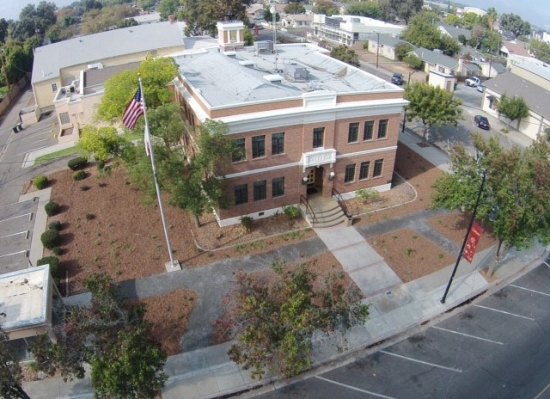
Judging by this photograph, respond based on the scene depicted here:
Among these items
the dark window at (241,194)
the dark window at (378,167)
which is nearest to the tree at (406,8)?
the dark window at (378,167)

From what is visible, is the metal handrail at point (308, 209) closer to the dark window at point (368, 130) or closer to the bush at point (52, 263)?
the dark window at point (368, 130)

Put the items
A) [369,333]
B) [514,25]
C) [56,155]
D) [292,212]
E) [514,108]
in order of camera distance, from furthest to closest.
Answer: [514,25]
[514,108]
[56,155]
[292,212]
[369,333]

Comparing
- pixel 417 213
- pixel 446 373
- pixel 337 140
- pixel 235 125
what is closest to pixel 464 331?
pixel 446 373

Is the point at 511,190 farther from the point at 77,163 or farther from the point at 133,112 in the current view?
the point at 77,163

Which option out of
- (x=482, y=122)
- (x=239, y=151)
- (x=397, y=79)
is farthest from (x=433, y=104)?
(x=397, y=79)

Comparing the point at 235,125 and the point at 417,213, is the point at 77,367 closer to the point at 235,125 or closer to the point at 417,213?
the point at 235,125

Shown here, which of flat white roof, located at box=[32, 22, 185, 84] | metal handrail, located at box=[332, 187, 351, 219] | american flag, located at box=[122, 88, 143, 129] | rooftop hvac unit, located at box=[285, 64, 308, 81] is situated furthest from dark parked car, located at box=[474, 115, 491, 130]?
flat white roof, located at box=[32, 22, 185, 84]
